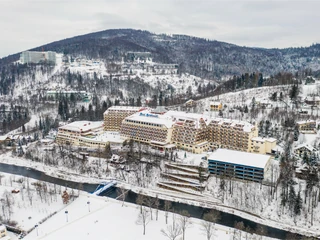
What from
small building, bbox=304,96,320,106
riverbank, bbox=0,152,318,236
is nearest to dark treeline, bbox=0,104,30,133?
riverbank, bbox=0,152,318,236

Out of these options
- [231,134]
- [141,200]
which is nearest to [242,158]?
[231,134]

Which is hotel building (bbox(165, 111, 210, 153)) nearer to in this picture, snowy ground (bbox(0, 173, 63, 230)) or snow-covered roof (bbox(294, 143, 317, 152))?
snow-covered roof (bbox(294, 143, 317, 152))

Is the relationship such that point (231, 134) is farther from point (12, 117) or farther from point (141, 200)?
point (12, 117)

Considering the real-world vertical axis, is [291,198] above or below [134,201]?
above

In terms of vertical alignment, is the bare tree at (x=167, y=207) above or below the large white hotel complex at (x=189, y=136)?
below

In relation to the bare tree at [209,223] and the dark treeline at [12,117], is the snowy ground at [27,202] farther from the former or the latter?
the dark treeline at [12,117]

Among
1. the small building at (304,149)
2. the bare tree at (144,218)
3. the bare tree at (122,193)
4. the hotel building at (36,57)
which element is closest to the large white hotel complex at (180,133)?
the small building at (304,149)

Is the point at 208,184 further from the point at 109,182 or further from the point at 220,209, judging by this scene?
the point at 109,182
